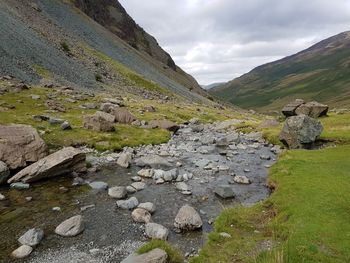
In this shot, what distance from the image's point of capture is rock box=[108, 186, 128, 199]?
961 inches

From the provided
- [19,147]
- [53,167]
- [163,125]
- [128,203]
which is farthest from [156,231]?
[163,125]

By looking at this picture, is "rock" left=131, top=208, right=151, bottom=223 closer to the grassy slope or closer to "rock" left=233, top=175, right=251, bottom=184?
the grassy slope

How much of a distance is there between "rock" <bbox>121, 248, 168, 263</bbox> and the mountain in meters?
63.2

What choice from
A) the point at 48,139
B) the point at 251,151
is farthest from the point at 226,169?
the point at 48,139

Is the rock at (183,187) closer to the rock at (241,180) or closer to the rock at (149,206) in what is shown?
the rock at (149,206)

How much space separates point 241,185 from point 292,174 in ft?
13.4

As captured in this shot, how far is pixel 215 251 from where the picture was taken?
16.7 metres

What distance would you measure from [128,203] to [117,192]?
2.21m

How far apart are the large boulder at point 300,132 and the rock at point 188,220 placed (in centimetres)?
Result: 2536

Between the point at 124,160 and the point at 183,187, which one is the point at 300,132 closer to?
the point at 183,187

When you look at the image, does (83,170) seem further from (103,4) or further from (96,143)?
(103,4)

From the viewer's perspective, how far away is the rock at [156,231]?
1831 cm

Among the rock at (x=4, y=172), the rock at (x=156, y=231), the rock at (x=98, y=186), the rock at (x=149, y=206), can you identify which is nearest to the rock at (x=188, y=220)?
the rock at (x=156, y=231)

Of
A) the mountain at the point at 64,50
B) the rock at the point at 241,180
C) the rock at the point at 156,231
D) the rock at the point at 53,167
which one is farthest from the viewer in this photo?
the mountain at the point at 64,50
